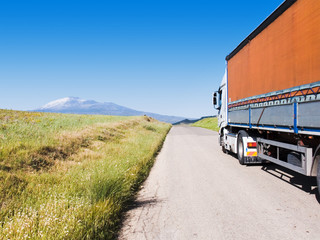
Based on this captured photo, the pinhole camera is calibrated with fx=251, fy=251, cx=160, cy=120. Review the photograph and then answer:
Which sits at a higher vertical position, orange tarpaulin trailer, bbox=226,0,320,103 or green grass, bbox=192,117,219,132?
orange tarpaulin trailer, bbox=226,0,320,103

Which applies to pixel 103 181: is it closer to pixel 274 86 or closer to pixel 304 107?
pixel 304 107

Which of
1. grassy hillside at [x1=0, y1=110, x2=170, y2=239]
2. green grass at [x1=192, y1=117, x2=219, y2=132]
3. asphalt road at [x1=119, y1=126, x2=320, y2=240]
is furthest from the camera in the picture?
green grass at [x1=192, y1=117, x2=219, y2=132]

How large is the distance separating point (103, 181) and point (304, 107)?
4189 mm

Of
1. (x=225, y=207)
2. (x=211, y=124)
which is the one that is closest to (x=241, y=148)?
(x=225, y=207)

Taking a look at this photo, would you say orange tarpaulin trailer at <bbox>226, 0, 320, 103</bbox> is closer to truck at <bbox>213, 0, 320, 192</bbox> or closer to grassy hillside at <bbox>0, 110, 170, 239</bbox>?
truck at <bbox>213, 0, 320, 192</bbox>

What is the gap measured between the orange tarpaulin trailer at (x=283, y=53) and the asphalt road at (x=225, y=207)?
7.89 feet

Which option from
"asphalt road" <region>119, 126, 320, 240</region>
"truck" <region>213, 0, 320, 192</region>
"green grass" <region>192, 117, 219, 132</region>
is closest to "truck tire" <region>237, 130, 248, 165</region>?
"truck" <region>213, 0, 320, 192</region>

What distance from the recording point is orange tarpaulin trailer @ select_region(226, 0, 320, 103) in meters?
5.01

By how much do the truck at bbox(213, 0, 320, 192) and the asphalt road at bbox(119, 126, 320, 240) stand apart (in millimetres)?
653

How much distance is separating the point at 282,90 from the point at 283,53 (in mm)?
982

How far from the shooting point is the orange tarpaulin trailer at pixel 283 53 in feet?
16.4

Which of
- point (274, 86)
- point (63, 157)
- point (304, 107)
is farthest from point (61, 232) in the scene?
point (274, 86)

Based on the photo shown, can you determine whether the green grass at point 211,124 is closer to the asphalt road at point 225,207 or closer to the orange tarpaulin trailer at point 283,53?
the orange tarpaulin trailer at point 283,53

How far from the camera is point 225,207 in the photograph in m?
4.61
